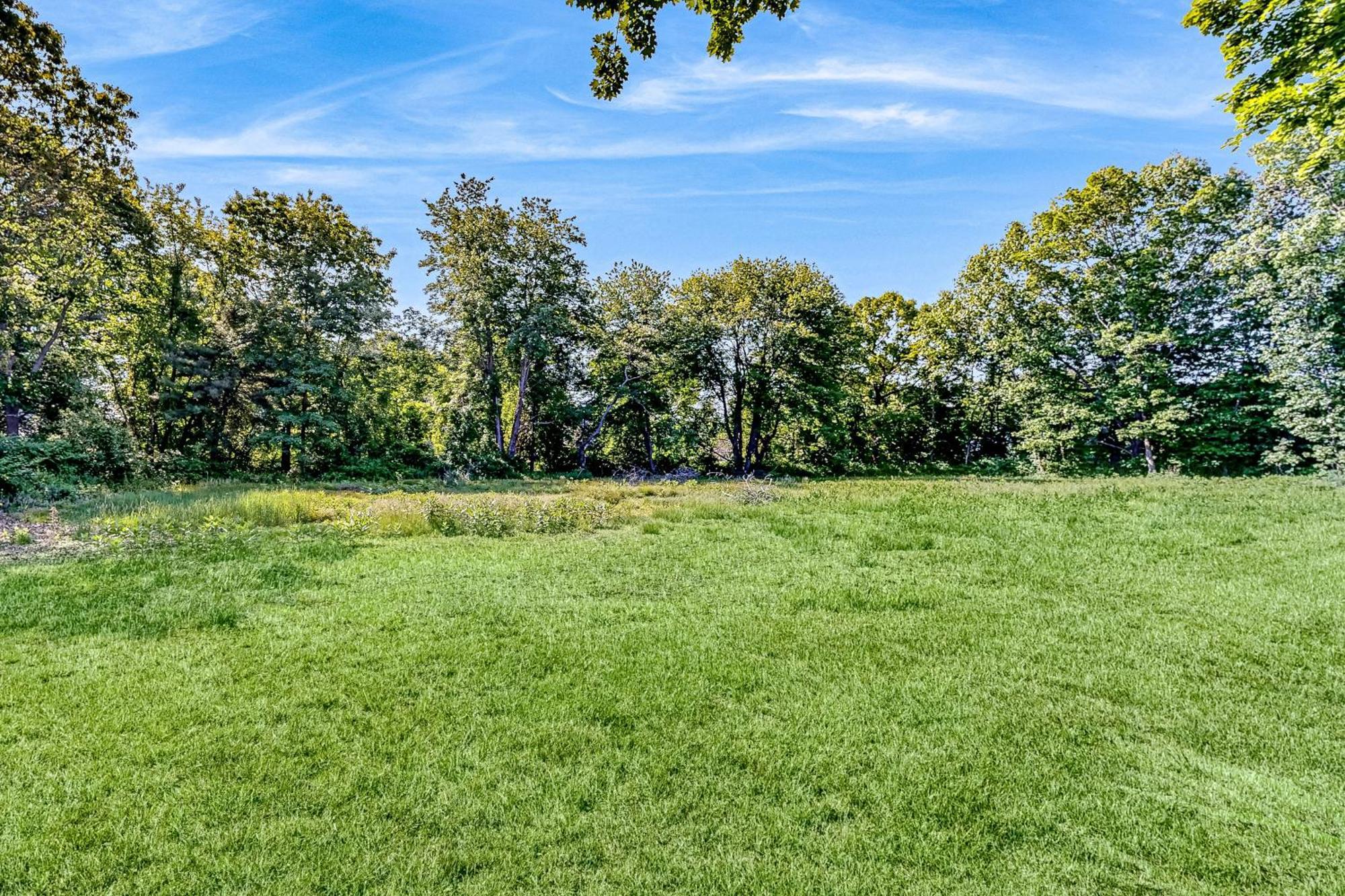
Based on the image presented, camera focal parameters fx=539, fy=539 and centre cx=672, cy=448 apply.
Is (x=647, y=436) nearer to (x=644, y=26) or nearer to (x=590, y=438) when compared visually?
(x=590, y=438)

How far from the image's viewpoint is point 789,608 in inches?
240

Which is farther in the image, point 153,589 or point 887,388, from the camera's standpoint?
point 887,388

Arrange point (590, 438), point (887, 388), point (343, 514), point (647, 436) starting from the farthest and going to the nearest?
point (887, 388) < point (647, 436) < point (590, 438) < point (343, 514)

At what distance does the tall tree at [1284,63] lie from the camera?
4.60m

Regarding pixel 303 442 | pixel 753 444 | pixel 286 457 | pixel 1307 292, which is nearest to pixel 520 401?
pixel 303 442

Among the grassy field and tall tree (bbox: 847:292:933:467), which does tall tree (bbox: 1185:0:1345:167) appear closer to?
the grassy field

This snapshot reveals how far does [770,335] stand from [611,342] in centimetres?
816

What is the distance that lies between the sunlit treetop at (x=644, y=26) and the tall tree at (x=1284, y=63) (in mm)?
4383

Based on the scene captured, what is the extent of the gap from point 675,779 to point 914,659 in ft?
8.86

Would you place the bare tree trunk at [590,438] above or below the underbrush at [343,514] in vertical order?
above

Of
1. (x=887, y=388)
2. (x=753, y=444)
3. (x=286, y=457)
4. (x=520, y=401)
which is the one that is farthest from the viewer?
(x=887, y=388)

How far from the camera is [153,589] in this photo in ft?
20.4

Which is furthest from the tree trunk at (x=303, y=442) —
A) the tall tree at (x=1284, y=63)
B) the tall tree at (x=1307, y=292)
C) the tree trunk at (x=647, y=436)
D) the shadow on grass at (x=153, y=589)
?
the tall tree at (x=1307, y=292)

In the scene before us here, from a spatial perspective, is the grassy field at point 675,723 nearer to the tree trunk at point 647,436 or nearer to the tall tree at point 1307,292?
the tall tree at point 1307,292
